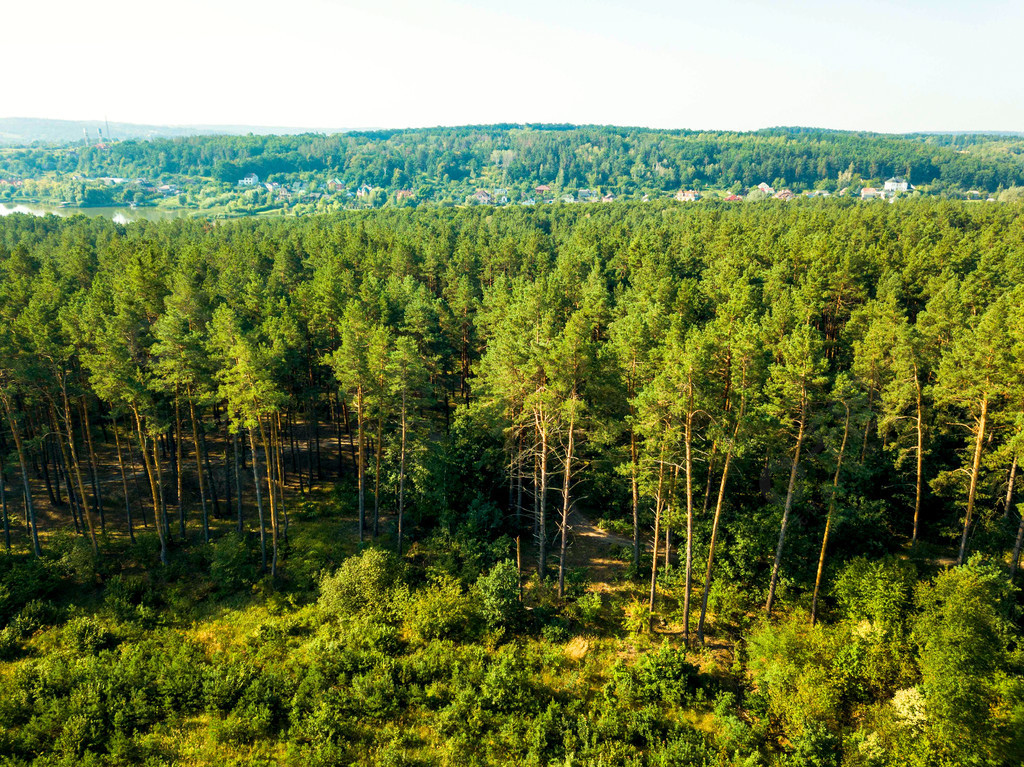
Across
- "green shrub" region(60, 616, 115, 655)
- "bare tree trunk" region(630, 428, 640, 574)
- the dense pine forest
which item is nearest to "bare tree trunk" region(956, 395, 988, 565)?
the dense pine forest

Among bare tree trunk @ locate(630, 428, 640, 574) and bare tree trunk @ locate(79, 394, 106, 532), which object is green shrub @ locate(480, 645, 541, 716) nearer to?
bare tree trunk @ locate(630, 428, 640, 574)

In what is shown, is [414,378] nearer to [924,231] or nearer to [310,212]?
[924,231]

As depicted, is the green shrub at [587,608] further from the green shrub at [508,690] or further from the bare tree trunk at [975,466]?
the bare tree trunk at [975,466]

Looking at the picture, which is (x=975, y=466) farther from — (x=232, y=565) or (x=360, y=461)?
(x=232, y=565)

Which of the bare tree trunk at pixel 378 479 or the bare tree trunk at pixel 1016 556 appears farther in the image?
the bare tree trunk at pixel 378 479

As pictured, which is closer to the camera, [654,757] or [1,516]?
[654,757]

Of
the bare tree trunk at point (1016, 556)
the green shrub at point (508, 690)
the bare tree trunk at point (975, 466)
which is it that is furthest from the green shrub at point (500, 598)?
the bare tree trunk at point (1016, 556)

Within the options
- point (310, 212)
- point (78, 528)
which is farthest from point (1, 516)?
point (310, 212)

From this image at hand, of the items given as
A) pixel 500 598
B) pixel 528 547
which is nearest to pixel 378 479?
pixel 528 547
